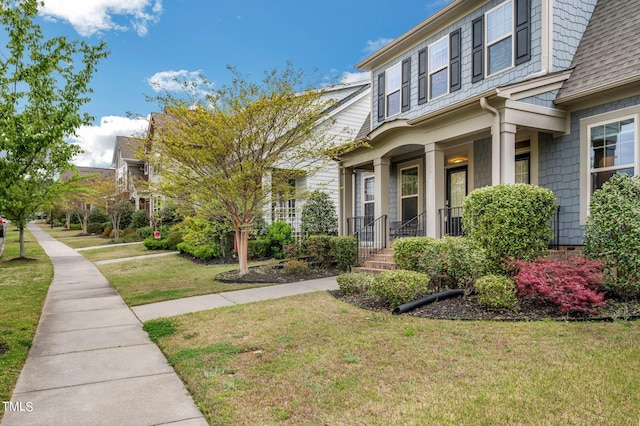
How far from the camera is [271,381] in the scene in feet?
12.1

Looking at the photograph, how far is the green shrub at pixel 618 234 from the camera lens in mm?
5699

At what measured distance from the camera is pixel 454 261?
22.5 ft

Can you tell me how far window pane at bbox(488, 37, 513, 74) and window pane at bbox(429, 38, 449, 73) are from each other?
1.38 metres

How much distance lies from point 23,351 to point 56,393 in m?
1.58

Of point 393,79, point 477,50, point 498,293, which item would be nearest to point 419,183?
point 393,79

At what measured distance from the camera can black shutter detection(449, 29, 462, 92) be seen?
33.9 feet

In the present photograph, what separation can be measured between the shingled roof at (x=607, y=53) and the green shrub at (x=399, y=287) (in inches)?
188

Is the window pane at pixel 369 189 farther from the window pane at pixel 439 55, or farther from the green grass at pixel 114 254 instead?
the green grass at pixel 114 254

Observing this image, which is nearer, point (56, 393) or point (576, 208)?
point (56, 393)

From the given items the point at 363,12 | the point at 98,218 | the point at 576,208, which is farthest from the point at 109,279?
the point at 98,218

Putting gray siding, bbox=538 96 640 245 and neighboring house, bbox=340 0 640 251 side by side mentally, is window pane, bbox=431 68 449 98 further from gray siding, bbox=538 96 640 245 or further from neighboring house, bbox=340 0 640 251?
gray siding, bbox=538 96 640 245

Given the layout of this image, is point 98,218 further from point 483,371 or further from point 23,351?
point 483,371

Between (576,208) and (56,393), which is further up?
(576,208)

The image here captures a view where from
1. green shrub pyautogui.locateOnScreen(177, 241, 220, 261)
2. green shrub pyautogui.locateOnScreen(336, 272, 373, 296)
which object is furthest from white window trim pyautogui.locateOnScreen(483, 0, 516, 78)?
green shrub pyautogui.locateOnScreen(177, 241, 220, 261)
